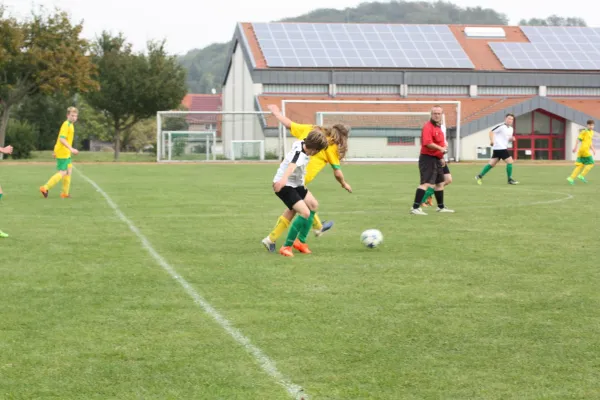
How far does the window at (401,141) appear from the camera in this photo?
1820 inches

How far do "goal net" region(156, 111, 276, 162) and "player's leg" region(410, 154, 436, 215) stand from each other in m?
29.3

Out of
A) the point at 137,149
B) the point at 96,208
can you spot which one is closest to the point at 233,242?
the point at 96,208

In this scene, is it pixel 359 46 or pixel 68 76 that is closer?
pixel 68 76

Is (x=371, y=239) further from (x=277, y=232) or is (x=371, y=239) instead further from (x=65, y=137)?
(x=65, y=137)

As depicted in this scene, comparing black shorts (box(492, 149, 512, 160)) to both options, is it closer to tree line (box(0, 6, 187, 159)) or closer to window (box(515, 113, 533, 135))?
tree line (box(0, 6, 187, 159))

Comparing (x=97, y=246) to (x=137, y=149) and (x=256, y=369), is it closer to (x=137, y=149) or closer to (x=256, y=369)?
(x=256, y=369)

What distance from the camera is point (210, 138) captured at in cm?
4806

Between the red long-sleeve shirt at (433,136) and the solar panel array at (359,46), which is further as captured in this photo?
the solar panel array at (359,46)

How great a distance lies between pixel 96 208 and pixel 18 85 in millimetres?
38974

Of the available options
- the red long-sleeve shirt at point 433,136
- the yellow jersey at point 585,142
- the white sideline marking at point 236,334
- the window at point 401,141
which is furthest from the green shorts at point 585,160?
the window at point 401,141

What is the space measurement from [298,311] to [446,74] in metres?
56.8

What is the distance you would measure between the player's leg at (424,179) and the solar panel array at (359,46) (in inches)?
1760

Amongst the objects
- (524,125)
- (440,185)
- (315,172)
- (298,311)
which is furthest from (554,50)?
Answer: (298,311)

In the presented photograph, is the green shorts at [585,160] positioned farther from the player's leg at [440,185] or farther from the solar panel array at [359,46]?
the solar panel array at [359,46]
